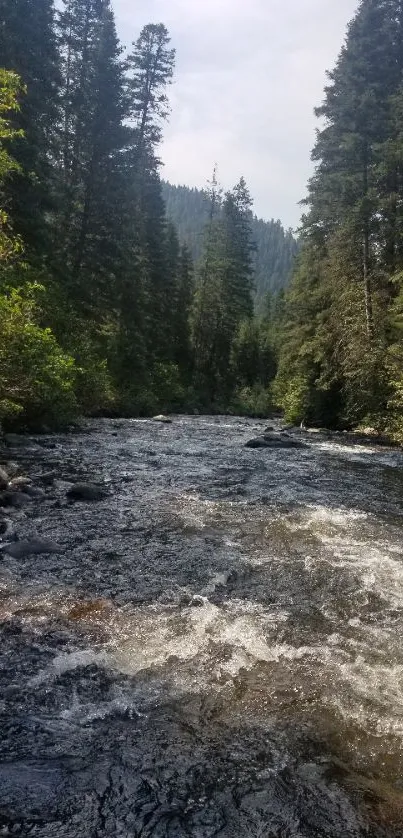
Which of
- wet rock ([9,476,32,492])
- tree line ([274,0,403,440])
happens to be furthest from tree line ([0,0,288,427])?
tree line ([274,0,403,440])

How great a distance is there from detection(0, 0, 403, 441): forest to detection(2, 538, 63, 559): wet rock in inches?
258

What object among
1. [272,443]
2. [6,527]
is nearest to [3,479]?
[6,527]

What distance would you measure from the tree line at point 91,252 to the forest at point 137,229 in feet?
0.31

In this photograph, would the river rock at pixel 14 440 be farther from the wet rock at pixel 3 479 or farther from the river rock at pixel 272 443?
the river rock at pixel 272 443

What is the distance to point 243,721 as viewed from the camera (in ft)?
13.8

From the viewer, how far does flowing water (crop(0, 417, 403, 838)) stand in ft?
10.9

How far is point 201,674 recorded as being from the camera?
477cm

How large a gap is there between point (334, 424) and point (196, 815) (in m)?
26.1

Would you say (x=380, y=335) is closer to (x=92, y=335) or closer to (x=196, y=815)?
(x=92, y=335)

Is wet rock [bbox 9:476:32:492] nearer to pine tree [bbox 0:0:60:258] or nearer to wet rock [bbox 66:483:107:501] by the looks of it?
wet rock [bbox 66:483:107:501]

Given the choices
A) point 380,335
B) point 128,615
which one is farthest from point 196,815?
point 380,335

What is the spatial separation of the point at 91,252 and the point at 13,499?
22056 millimetres

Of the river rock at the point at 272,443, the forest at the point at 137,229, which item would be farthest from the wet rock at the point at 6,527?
the river rock at the point at 272,443

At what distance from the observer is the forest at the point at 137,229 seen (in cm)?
2127
